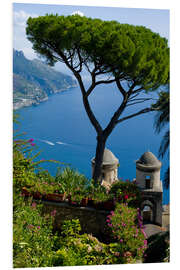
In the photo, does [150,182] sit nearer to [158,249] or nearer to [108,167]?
[108,167]

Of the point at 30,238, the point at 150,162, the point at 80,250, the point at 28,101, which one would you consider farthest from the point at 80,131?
the point at 30,238

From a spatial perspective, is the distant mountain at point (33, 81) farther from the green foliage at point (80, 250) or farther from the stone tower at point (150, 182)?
the green foliage at point (80, 250)

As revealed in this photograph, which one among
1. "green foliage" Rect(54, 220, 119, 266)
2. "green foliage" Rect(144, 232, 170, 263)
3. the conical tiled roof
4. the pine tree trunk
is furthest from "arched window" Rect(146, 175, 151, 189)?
"green foliage" Rect(54, 220, 119, 266)

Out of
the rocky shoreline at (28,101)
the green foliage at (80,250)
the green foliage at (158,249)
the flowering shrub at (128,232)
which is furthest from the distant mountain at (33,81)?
the green foliage at (158,249)

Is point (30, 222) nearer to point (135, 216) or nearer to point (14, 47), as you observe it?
point (135, 216)
